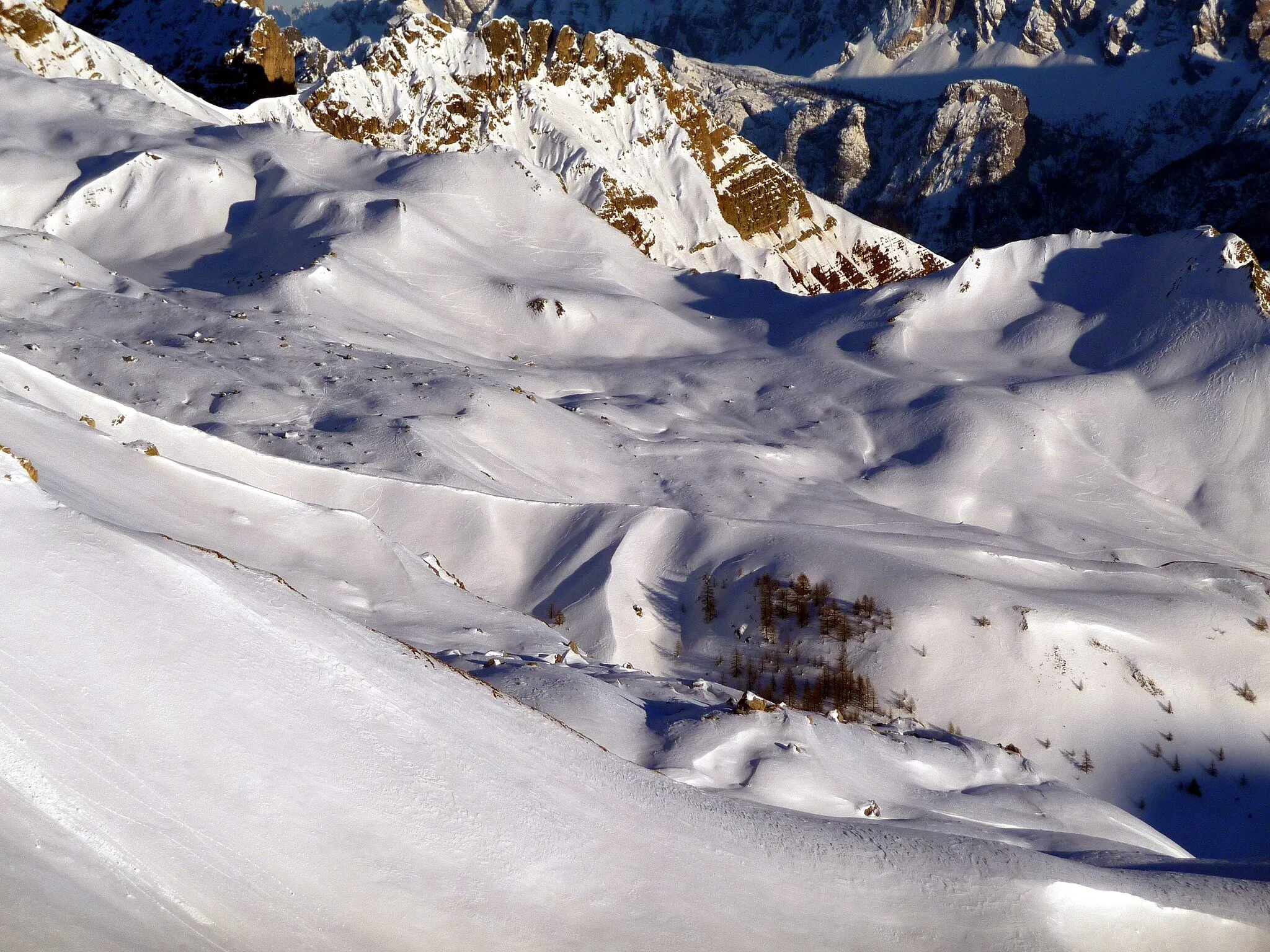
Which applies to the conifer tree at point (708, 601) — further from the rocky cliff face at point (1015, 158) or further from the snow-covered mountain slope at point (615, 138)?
the rocky cliff face at point (1015, 158)

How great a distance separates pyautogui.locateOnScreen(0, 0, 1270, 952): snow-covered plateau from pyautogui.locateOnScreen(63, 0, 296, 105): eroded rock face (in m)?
25.0

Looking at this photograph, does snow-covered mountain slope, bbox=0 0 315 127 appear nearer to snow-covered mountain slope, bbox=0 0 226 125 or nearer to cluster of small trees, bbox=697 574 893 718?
snow-covered mountain slope, bbox=0 0 226 125

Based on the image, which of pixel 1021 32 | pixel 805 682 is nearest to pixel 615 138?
pixel 805 682

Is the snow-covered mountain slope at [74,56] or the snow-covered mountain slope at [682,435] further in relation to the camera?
the snow-covered mountain slope at [74,56]

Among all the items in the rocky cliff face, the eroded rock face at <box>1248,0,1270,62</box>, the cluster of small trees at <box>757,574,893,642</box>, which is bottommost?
the rocky cliff face

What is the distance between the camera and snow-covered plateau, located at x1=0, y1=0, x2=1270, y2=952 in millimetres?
5980

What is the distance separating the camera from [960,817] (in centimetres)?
1002

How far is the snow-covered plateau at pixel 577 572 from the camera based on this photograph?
598cm

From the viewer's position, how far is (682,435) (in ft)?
90.5

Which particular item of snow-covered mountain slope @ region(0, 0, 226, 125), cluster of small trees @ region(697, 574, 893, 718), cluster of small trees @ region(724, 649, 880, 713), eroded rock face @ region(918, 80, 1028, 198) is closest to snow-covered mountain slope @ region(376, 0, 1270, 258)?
eroded rock face @ region(918, 80, 1028, 198)

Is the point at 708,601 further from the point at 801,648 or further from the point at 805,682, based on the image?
the point at 805,682

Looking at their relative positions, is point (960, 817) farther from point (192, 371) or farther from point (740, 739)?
point (192, 371)

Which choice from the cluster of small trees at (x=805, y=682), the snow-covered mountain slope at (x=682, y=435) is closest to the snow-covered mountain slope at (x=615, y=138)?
the snow-covered mountain slope at (x=682, y=435)

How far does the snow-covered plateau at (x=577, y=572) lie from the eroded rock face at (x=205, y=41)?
82.1 feet
